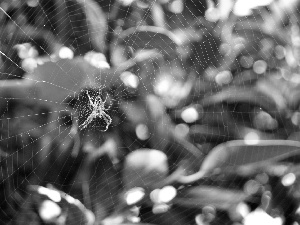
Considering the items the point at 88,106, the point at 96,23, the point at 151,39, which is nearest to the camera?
the point at 96,23

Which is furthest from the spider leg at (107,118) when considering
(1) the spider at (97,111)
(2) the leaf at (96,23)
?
(2) the leaf at (96,23)

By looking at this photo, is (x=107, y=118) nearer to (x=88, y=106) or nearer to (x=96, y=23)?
(x=88, y=106)

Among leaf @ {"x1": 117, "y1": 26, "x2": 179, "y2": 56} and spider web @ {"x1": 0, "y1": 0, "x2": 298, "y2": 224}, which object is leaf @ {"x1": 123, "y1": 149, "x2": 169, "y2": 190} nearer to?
spider web @ {"x1": 0, "y1": 0, "x2": 298, "y2": 224}

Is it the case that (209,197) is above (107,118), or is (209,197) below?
below

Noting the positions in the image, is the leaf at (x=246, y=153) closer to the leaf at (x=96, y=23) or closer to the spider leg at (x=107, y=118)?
the spider leg at (x=107, y=118)

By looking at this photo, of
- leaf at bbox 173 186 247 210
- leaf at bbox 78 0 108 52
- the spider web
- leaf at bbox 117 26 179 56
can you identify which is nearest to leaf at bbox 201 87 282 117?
the spider web

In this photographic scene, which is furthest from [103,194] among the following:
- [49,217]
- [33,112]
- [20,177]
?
[33,112]

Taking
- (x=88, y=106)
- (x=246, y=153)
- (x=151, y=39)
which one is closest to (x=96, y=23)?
(x=151, y=39)
